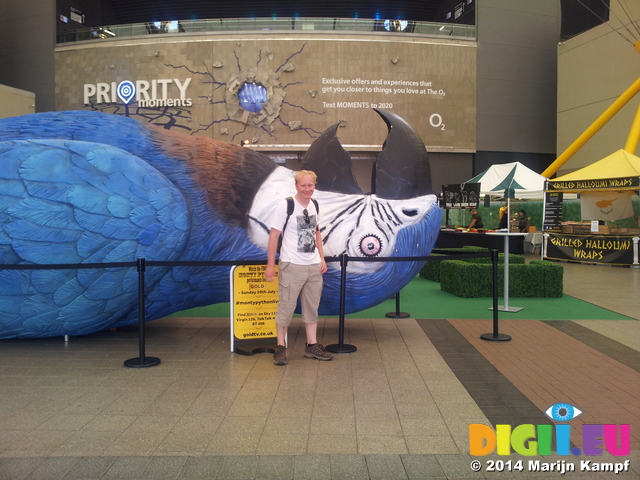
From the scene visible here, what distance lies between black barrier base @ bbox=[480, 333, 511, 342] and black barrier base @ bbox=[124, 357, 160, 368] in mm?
3168

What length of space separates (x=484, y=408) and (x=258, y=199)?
8.31ft

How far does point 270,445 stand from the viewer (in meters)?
2.83

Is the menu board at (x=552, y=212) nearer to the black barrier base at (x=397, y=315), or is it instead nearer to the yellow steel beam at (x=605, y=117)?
the yellow steel beam at (x=605, y=117)

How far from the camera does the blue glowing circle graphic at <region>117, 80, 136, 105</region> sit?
65.7 feet

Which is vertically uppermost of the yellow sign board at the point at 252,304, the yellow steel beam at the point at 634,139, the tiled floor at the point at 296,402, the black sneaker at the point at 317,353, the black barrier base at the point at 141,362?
the yellow steel beam at the point at 634,139

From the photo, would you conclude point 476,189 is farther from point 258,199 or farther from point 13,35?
point 13,35

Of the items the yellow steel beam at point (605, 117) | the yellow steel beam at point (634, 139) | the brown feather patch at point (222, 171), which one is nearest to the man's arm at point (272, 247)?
the brown feather patch at point (222, 171)

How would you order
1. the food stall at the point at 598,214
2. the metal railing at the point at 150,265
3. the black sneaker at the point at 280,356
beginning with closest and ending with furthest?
the metal railing at the point at 150,265, the black sneaker at the point at 280,356, the food stall at the point at 598,214

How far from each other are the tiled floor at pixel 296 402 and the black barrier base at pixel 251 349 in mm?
140

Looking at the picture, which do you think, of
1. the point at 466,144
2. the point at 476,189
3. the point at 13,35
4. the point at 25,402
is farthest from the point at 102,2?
the point at 25,402

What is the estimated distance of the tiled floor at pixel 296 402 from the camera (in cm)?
263

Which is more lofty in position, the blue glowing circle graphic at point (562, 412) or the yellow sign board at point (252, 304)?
the yellow sign board at point (252, 304)

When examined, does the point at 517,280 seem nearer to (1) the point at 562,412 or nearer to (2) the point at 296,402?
(1) the point at 562,412

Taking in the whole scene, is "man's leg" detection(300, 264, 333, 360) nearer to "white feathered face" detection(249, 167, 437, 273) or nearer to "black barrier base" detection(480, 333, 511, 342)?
"white feathered face" detection(249, 167, 437, 273)
